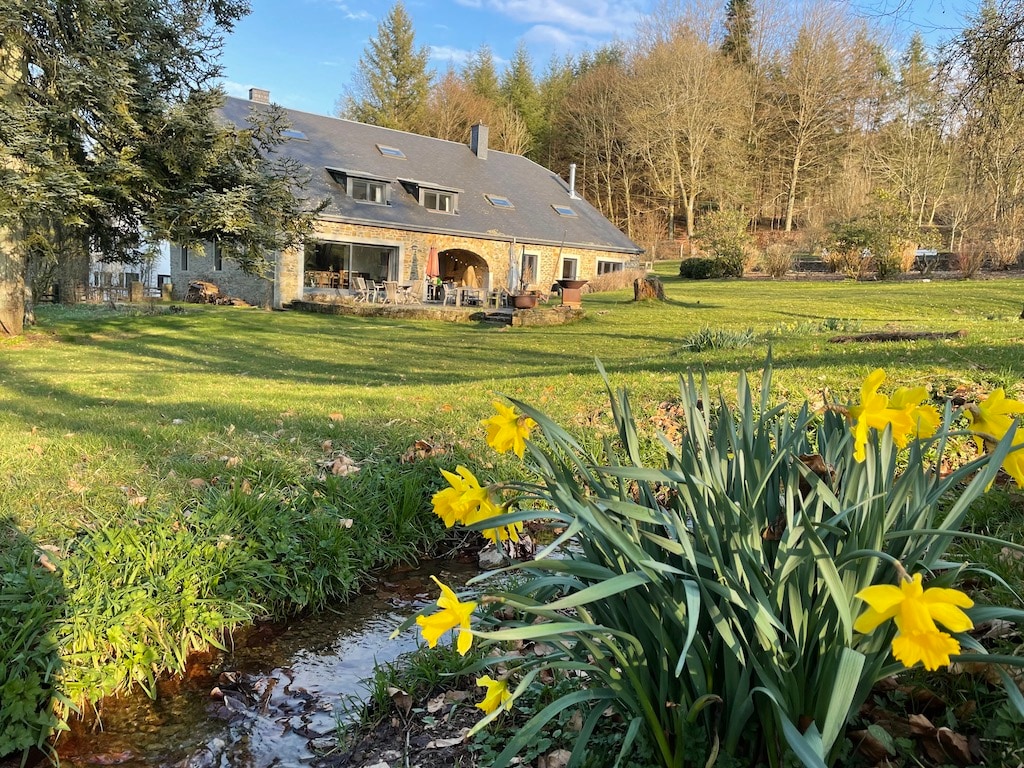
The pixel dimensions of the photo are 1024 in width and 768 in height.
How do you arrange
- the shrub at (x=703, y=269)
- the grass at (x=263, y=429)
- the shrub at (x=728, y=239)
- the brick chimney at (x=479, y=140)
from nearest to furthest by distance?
the grass at (x=263, y=429) → the shrub at (x=728, y=239) → the shrub at (x=703, y=269) → the brick chimney at (x=479, y=140)

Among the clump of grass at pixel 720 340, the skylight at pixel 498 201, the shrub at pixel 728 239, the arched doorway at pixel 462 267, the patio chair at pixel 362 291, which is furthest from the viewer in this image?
the skylight at pixel 498 201

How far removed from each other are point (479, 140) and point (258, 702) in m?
29.3

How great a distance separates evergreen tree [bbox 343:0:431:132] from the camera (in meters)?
39.2

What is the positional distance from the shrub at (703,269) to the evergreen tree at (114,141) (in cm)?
1745

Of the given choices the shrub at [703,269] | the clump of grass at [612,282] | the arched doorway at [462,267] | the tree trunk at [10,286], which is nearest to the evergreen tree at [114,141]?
the tree trunk at [10,286]

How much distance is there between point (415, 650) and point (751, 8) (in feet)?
155

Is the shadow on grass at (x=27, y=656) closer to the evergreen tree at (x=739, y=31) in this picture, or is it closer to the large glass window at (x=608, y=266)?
the large glass window at (x=608, y=266)

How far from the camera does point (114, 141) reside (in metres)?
11.5

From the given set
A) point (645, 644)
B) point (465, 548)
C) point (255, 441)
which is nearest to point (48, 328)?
Answer: point (255, 441)

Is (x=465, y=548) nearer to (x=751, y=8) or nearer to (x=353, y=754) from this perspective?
(x=353, y=754)

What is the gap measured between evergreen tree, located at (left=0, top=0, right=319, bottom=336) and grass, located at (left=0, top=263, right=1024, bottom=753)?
6.51ft

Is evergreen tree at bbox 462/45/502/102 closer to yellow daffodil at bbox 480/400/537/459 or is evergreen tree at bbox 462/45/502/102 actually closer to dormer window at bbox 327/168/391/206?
dormer window at bbox 327/168/391/206

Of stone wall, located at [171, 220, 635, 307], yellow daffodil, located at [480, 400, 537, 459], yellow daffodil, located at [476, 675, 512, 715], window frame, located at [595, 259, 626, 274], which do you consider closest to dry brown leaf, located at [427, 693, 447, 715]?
yellow daffodil, located at [476, 675, 512, 715]

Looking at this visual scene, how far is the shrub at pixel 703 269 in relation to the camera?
1011 inches
